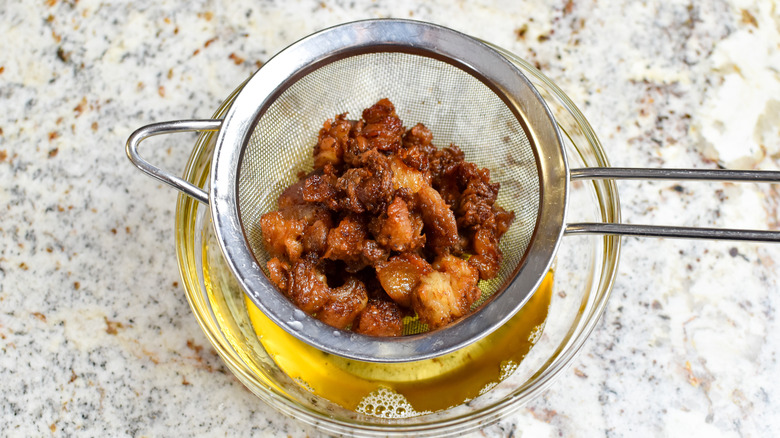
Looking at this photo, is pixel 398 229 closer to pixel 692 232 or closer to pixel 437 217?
pixel 437 217

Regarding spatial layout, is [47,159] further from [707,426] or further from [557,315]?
[707,426]

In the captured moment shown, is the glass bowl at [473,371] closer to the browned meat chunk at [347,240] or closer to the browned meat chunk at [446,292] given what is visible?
the browned meat chunk at [446,292]

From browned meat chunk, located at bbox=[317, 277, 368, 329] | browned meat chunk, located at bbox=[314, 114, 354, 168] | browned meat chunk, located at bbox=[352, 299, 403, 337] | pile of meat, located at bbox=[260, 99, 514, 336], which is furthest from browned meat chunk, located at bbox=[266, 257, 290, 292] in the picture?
browned meat chunk, located at bbox=[314, 114, 354, 168]

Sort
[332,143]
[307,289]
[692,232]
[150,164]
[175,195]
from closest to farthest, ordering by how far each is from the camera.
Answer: [692,232]
[150,164]
[307,289]
[332,143]
[175,195]

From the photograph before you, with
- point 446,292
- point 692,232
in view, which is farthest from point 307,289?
point 692,232

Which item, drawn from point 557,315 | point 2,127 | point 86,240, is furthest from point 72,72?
point 557,315

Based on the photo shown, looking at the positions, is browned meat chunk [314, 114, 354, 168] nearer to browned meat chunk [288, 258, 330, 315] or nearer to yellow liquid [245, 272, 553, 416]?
browned meat chunk [288, 258, 330, 315]

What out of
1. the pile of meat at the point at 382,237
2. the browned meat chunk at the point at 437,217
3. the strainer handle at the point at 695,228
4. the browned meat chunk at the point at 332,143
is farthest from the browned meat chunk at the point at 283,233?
the strainer handle at the point at 695,228
